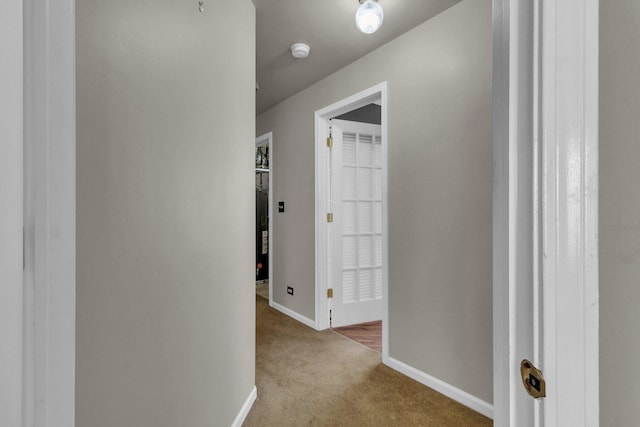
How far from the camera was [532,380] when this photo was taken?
56cm

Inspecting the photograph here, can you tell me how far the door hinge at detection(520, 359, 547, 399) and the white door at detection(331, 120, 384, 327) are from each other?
2.92 m

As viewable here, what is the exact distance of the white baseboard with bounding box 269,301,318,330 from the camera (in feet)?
11.6

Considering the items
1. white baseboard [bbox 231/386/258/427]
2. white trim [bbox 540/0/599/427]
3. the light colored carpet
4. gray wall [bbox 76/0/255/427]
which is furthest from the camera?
the light colored carpet

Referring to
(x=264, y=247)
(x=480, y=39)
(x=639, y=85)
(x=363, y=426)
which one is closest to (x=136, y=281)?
(x=639, y=85)

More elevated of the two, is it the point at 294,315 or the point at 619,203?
the point at 619,203

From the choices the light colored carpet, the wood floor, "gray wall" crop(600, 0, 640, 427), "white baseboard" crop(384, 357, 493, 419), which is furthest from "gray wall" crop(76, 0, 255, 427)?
the wood floor

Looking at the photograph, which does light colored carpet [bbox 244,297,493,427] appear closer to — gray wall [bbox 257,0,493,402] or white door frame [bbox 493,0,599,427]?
gray wall [bbox 257,0,493,402]

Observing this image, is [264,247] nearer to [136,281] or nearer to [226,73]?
[226,73]

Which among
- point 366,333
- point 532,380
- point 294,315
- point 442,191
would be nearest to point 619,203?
point 532,380

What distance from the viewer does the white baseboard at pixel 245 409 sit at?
1802 mm

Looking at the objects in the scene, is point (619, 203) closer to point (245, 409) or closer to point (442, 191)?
point (442, 191)

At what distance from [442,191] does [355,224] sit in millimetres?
1463

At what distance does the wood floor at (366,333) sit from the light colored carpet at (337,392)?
114 mm

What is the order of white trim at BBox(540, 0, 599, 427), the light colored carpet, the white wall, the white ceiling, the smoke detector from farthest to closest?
the smoke detector → the white ceiling → the light colored carpet → white trim at BBox(540, 0, 599, 427) → the white wall
